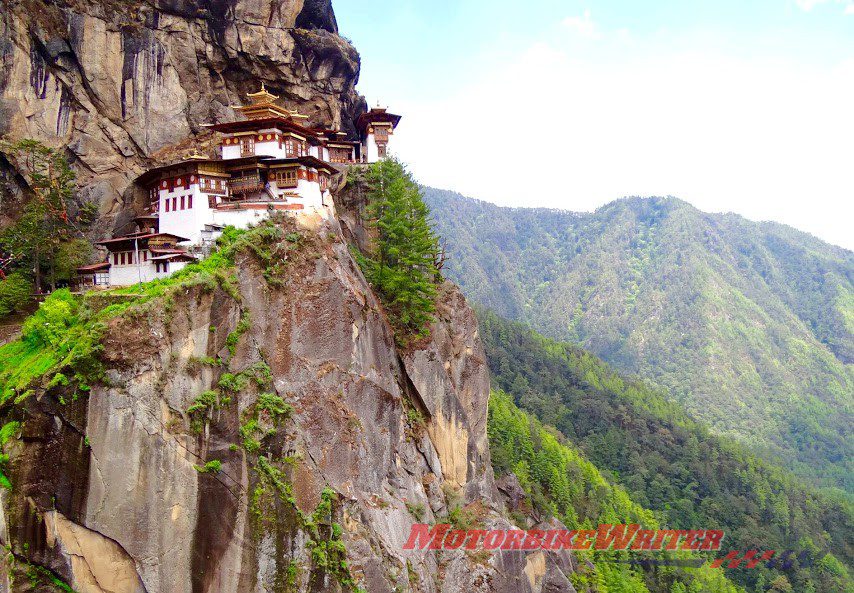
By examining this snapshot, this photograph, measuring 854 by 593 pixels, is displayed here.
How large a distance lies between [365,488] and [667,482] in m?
80.7

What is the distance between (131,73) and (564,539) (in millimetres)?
51770

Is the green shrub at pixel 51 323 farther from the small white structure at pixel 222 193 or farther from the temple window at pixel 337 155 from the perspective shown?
the temple window at pixel 337 155

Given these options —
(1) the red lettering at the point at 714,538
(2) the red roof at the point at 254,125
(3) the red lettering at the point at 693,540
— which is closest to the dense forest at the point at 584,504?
(3) the red lettering at the point at 693,540

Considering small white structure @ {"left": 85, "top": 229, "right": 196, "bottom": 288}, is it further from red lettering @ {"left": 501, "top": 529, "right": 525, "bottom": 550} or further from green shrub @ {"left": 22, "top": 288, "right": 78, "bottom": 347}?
red lettering @ {"left": 501, "top": 529, "right": 525, "bottom": 550}

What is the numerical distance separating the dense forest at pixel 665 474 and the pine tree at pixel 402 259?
932 inches

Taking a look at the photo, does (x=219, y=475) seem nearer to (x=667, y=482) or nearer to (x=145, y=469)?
(x=145, y=469)

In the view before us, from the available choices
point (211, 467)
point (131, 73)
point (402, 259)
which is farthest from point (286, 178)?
point (211, 467)

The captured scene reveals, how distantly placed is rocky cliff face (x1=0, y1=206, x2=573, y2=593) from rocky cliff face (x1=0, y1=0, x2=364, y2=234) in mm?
16212

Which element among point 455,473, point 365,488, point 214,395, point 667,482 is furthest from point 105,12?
point 667,482

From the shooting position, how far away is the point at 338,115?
5353cm

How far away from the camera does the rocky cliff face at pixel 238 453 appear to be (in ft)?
81.8

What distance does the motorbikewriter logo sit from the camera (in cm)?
3619

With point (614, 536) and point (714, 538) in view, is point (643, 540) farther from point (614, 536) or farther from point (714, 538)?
point (714, 538)

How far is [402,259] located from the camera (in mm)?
40281
